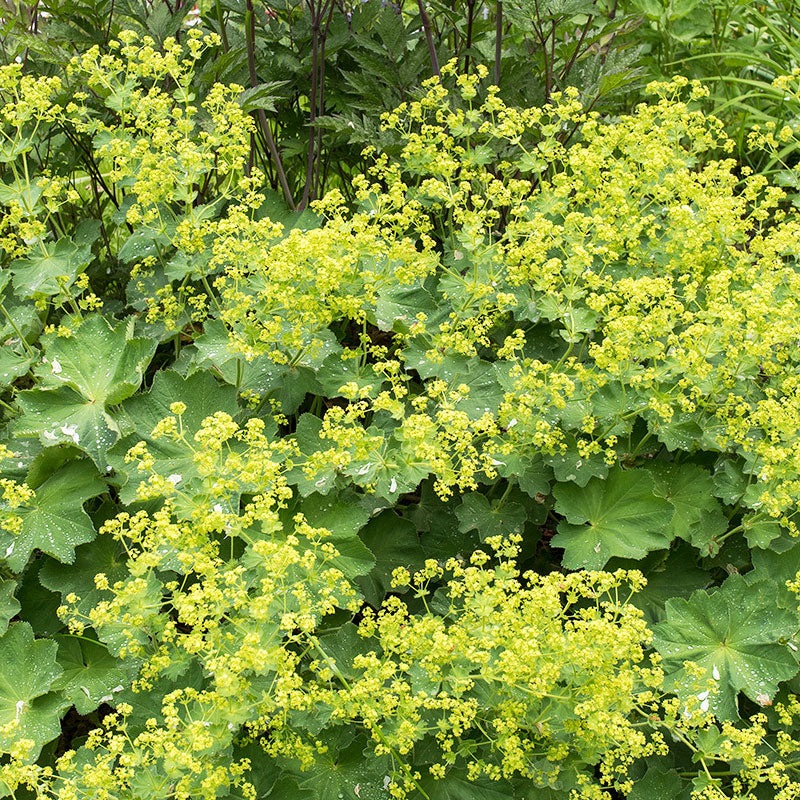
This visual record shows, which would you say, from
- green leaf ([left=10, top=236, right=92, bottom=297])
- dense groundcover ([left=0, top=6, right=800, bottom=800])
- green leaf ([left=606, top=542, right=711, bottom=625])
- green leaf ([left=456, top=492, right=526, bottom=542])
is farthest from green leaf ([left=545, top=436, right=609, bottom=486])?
green leaf ([left=10, top=236, right=92, bottom=297])

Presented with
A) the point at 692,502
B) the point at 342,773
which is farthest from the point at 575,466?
the point at 342,773

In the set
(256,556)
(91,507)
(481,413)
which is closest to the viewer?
(256,556)

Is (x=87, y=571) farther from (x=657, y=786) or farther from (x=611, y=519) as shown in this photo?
(x=657, y=786)

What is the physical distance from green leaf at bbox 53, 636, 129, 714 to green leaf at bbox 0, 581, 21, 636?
0.16 m

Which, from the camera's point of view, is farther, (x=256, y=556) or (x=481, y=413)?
(x=481, y=413)

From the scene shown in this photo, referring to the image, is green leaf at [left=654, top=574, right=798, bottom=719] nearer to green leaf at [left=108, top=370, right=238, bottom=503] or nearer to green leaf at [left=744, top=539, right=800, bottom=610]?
green leaf at [left=744, top=539, right=800, bottom=610]

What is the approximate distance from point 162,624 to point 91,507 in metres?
1.00

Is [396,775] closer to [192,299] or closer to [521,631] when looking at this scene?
[521,631]

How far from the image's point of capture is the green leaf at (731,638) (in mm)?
2486

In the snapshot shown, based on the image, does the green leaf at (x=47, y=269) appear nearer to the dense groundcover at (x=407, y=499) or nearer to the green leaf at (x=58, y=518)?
the dense groundcover at (x=407, y=499)

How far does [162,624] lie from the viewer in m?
2.23

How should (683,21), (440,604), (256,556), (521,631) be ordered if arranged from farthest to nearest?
(683,21), (440,604), (256,556), (521,631)

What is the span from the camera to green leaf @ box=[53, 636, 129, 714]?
253 centimetres

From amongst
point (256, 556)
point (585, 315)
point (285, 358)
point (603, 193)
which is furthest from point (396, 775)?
point (603, 193)
